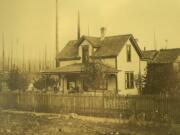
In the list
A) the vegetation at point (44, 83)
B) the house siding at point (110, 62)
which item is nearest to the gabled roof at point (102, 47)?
the house siding at point (110, 62)

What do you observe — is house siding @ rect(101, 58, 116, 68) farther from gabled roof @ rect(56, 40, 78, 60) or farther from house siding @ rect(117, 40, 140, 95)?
gabled roof @ rect(56, 40, 78, 60)

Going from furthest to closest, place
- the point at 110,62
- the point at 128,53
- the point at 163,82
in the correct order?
the point at 128,53 → the point at 110,62 → the point at 163,82

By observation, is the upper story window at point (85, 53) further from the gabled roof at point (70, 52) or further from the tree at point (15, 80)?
the tree at point (15, 80)

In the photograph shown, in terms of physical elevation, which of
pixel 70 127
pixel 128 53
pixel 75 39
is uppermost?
pixel 128 53

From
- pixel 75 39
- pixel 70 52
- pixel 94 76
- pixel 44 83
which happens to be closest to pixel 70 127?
pixel 75 39

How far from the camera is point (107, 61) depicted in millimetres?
14023

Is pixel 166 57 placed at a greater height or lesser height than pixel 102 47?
lesser

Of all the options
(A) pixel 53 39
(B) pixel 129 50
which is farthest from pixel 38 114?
(B) pixel 129 50

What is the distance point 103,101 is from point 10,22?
323cm

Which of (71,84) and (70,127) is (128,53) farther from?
(70,127)

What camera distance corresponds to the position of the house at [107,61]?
13.8 meters

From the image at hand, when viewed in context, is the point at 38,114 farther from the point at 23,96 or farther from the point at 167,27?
the point at 167,27

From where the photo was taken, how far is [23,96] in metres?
10.9

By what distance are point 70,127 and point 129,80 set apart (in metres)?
6.86
